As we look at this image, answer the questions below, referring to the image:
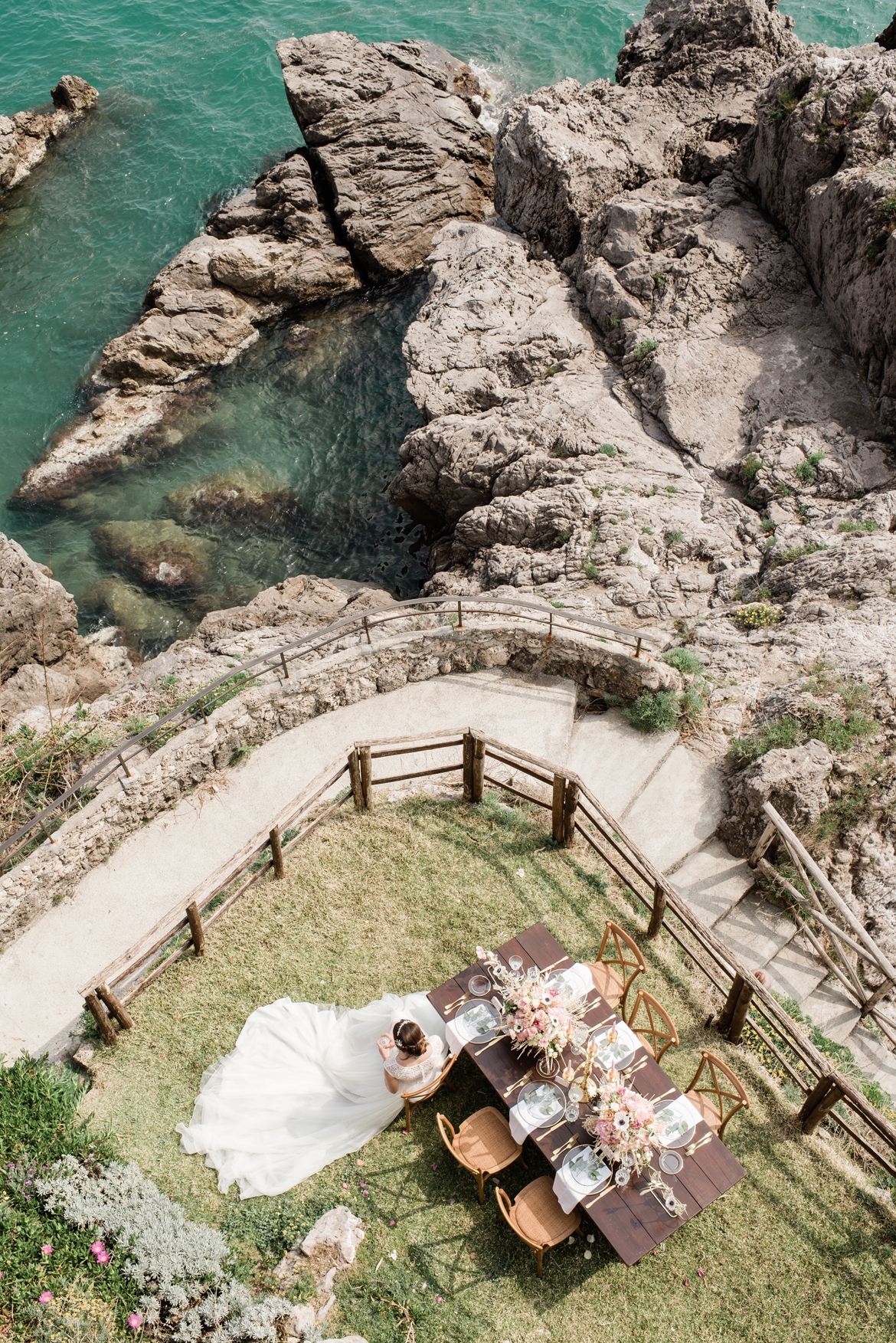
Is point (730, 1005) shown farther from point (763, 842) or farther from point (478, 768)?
point (478, 768)

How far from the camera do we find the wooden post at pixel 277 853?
35.0 feet

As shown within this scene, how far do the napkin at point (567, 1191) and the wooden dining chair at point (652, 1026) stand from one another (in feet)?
4.94

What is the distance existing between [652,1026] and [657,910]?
1.47 m

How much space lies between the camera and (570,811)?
11195mm

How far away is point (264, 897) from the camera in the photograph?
36.2 ft

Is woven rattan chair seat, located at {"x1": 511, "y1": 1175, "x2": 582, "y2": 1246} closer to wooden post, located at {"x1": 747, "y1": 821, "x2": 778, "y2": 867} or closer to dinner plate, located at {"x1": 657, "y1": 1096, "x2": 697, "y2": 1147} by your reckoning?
dinner plate, located at {"x1": 657, "y1": 1096, "x2": 697, "y2": 1147}

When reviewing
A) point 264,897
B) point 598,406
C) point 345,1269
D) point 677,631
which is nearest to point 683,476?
point 598,406

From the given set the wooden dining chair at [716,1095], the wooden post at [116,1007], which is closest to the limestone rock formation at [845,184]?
the wooden dining chair at [716,1095]

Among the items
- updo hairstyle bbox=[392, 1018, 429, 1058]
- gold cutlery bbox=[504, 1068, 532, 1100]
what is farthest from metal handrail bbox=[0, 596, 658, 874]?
gold cutlery bbox=[504, 1068, 532, 1100]

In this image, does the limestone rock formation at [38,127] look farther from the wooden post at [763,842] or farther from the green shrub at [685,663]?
the wooden post at [763,842]

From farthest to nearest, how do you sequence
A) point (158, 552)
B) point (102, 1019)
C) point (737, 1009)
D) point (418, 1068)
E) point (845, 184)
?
point (158, 552) < point (845, 184) < point (102, 1019) < point (737, 1009) < point (418, 1068)

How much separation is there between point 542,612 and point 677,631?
2.38 metres

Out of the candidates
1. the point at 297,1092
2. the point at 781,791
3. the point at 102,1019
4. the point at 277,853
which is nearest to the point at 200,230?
the point at 277,853

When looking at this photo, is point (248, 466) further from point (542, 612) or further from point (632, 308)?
point (542, 612)
